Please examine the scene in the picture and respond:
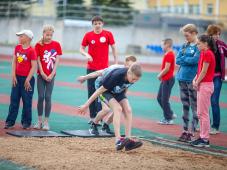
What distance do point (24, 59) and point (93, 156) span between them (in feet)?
11.1

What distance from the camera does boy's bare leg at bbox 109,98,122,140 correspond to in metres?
9.70

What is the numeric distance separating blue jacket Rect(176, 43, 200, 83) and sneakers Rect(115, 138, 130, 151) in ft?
7.60

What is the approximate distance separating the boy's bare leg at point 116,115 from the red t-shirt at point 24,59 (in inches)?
96.6

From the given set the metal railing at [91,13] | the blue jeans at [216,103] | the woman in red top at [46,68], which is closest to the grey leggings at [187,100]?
the blue jeans at [216,103]

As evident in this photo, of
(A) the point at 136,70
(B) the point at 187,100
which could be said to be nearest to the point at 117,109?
(A) the point at 136,70

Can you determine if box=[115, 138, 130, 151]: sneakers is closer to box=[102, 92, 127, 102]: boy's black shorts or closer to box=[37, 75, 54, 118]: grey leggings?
box=[102, 92, 127, 102]: boy's black shorts

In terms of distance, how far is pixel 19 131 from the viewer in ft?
36.8

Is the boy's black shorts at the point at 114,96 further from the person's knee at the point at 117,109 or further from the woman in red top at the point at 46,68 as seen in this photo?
the woman in red top at the point at 46,68

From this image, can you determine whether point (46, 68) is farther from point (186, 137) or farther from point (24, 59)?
point (186, 137)

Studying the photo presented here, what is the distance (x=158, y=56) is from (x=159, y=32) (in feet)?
15.3

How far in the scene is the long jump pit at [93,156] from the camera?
844 centimetres

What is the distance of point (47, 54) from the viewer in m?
12.0

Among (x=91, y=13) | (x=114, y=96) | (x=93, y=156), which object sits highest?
(x=91, y=13)

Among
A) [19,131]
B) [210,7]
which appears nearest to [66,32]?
[210,7]
